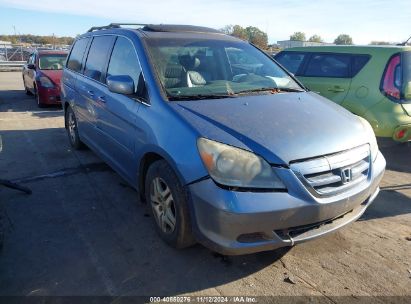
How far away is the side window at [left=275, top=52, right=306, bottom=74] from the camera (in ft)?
22.6

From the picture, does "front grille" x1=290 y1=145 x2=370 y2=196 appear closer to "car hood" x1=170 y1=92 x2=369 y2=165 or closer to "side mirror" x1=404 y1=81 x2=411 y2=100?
"car hood" x1=170 y1=92 x2=369 y2=165

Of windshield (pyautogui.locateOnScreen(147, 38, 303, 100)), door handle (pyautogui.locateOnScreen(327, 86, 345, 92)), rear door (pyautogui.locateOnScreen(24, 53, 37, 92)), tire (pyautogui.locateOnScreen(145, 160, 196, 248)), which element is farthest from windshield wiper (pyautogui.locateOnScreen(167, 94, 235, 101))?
rear door (pyautogui.locateOnScreen(24, 53, 37, 92))

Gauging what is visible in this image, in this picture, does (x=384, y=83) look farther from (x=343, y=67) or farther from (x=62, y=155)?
(x=62, y=155)

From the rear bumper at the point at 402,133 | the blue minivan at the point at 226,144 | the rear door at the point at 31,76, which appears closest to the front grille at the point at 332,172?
the blue minivan at the point at 226,144

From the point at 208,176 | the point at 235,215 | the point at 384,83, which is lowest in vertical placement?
the point at 235,215

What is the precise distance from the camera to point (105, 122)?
4.36 m

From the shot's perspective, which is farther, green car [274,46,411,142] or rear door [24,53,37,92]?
rear door [24,53,37,92]

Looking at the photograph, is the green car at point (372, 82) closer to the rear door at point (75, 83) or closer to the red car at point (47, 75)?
the rear door at point (75, 83)

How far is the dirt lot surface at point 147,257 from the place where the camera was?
111 inches

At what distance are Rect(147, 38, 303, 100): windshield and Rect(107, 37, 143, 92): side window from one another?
21 cm

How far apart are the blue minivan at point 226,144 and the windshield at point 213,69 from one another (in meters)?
0.01

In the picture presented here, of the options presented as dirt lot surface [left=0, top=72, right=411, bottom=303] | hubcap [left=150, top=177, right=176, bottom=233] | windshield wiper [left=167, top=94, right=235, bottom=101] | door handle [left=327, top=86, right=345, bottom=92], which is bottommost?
dirt lot surface [left=0, top=72, right=411, bottom=303]

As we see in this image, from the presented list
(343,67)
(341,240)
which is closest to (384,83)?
(343,67)

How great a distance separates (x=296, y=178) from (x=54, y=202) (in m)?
2.90
